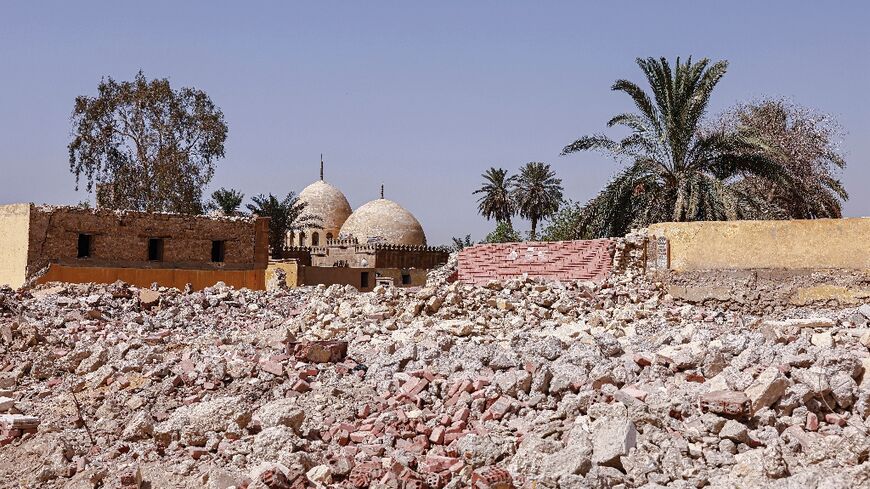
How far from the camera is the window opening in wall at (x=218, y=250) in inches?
882

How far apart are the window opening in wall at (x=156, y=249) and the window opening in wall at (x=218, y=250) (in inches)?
60.3

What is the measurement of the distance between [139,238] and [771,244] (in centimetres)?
1458

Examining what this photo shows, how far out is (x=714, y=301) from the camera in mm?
13445

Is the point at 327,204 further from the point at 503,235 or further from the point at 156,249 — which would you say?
the point at 156,249

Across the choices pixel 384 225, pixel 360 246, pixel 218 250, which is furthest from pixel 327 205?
pixel 218 250

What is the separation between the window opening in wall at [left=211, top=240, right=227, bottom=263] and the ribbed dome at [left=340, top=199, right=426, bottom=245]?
15.8m

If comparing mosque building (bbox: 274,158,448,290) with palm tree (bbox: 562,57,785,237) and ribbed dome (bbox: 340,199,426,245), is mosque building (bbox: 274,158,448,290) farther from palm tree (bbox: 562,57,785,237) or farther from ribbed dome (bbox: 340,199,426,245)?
palm tree (bbox: 562,57,785,237)

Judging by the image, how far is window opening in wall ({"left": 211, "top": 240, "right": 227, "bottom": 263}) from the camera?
2241cm

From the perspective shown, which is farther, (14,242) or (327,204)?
(327,204)

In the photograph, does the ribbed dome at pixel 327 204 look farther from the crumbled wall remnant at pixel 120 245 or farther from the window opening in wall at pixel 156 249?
the window opening in wall at pixel 156 249

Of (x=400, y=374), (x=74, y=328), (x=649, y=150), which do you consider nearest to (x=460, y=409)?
(x=400, y=374)

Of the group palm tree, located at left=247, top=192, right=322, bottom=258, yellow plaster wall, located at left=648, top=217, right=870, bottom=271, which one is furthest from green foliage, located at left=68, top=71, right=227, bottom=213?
yellow plaster wall, located at left=648, top=217, right=870, bottom=271

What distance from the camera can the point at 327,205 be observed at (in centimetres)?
4366

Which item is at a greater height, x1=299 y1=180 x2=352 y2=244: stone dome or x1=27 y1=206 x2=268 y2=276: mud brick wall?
x1=299 y1=180 x2=352 y2=244: stone dome
